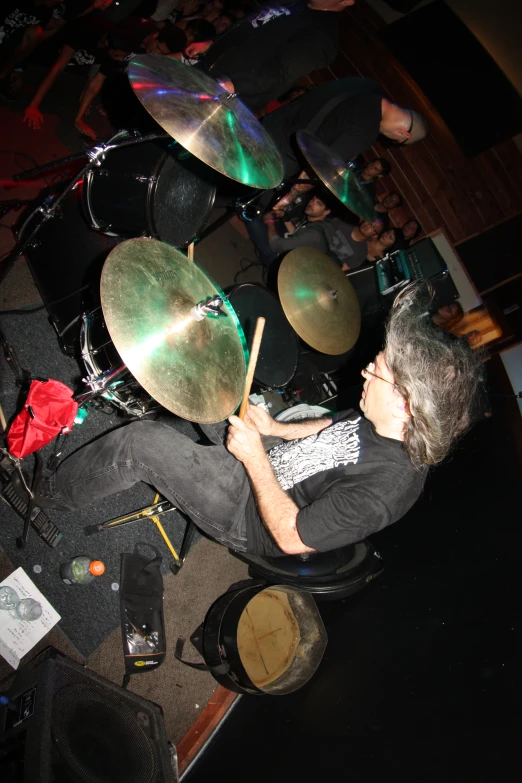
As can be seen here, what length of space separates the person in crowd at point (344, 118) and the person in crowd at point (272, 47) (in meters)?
0.25

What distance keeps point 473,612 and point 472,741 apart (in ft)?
1.87

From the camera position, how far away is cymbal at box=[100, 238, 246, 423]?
128cm

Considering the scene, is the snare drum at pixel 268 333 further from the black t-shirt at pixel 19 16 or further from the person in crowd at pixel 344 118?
the black t-shirt at pixel 19 16

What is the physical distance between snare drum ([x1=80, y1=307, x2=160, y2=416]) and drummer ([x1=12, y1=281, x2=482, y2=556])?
0.16 meters

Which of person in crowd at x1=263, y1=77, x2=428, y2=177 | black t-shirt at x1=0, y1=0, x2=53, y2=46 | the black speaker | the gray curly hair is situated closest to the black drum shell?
the black speaker

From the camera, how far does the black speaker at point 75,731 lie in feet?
4.63

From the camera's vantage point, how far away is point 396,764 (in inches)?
78.9

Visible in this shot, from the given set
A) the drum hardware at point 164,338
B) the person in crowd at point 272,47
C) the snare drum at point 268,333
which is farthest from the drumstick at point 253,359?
the person in crowd at point 272,47

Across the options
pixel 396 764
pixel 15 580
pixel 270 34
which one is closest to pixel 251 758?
pixel 396 764

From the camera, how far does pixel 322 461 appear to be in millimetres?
1734

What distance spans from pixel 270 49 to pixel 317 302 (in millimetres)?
1556

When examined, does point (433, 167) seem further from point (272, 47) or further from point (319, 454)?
point (319, 454)

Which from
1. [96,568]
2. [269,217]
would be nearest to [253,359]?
[96,568]

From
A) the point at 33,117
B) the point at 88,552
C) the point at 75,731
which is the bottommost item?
the point at 75,731
